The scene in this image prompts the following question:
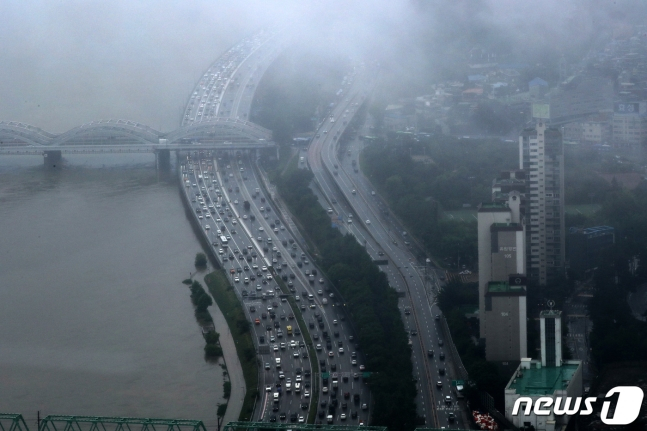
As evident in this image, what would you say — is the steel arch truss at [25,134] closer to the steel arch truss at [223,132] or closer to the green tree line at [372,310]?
the steel arch truss at [223,132]

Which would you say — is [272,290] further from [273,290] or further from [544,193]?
[544,193]

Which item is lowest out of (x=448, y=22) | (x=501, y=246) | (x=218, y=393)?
(x=218, y=393)

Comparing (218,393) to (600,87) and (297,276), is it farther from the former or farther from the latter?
(600,87)

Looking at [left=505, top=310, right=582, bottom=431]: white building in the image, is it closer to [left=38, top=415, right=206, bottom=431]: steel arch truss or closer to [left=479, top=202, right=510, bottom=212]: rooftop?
[left=479, top=202, right=510, bottom=212]: rooftop

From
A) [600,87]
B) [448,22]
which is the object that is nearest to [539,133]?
[600,87]

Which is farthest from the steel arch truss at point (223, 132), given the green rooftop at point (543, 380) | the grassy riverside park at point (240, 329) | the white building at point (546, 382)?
the green rooftop at point (543, 380)

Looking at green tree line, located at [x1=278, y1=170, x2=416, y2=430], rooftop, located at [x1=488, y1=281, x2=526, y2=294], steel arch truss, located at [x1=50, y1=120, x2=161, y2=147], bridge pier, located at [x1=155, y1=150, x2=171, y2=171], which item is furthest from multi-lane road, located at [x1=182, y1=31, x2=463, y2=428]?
steel arch truss, located at [x1=50, y1=120, x2=161, y2=147]
